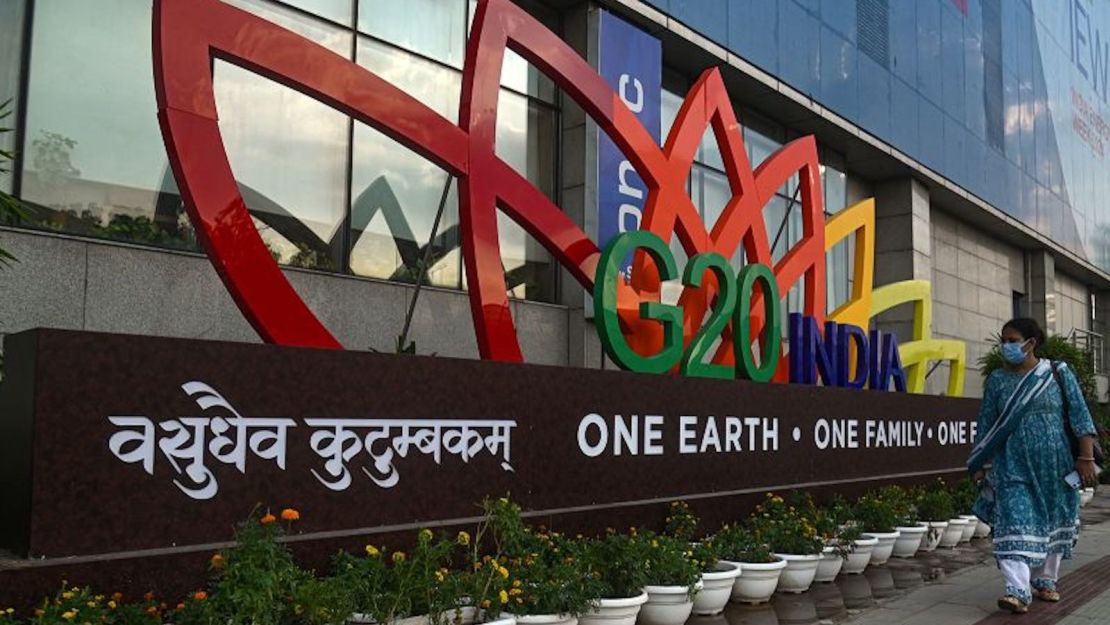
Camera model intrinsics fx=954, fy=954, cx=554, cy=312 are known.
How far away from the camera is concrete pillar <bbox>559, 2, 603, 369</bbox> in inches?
525

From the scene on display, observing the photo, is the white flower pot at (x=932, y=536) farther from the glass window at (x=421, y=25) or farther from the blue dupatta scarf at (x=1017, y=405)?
the glass window at (x=421, y=25)

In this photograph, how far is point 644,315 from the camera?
8242 mm

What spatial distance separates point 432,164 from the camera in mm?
12750

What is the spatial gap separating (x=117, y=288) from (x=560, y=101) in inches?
286

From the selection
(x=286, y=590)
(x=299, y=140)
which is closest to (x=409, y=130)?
(x=286, y=590)

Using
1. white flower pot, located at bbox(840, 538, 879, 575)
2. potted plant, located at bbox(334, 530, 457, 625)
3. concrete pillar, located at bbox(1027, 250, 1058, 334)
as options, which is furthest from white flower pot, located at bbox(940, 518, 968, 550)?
concrete pillar, located at bbox(1027, 250, 1058, 334)

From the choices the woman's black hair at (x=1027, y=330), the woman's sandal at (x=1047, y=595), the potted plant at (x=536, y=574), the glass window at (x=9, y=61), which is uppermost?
the glass window at (x=9, y=61)

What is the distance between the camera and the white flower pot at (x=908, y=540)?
365 inches

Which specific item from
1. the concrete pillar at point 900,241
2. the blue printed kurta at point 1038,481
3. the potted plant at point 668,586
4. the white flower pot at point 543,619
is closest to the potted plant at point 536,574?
the white flower pot at point 543,619

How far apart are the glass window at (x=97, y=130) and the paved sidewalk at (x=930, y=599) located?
21.8 feet

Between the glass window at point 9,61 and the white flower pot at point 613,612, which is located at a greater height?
the glass window at point 9,61

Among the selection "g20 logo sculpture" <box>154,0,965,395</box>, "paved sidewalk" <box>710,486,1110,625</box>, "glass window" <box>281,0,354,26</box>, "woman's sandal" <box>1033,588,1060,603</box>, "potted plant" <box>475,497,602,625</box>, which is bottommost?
"paved sidewalk" <box>710,486,1110,625</box>

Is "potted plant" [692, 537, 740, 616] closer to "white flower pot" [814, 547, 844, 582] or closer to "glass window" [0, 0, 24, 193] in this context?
"white flower pot" [814, 547, 844, 582]

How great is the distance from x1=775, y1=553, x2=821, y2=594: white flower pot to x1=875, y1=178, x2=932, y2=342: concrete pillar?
15.1 metres
